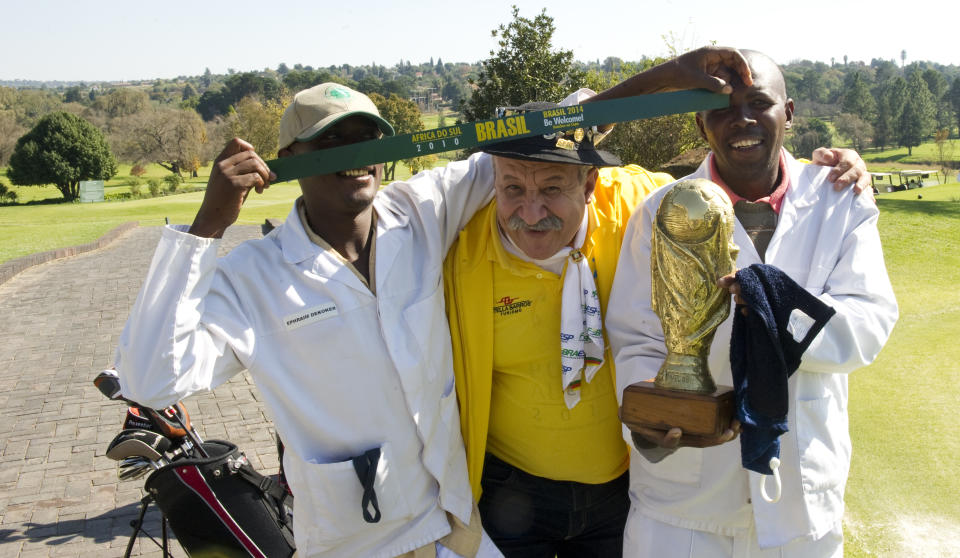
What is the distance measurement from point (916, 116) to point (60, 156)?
82.9m

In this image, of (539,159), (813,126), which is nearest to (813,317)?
(539,159)

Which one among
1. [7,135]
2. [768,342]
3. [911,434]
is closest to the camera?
[768,342]

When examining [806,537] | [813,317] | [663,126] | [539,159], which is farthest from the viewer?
[663,126]

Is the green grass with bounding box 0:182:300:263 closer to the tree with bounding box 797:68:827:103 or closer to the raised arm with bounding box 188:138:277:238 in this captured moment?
the raised arm with bounding box 188:138:277:238

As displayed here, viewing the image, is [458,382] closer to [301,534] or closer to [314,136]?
[301,534]

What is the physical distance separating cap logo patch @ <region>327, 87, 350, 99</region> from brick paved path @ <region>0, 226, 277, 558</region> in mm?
4176

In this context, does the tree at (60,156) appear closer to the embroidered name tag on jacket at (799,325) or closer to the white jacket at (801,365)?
the white jacket at (801,365)

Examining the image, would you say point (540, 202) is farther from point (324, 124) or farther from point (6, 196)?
point (6, 196)

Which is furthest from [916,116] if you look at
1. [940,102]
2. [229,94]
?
[229,94]

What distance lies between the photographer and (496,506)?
3230mm

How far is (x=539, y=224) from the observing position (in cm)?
291

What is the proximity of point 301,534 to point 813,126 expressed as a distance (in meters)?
74.1

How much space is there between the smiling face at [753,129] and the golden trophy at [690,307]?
409 mm

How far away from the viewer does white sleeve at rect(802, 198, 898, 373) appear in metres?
2.32
